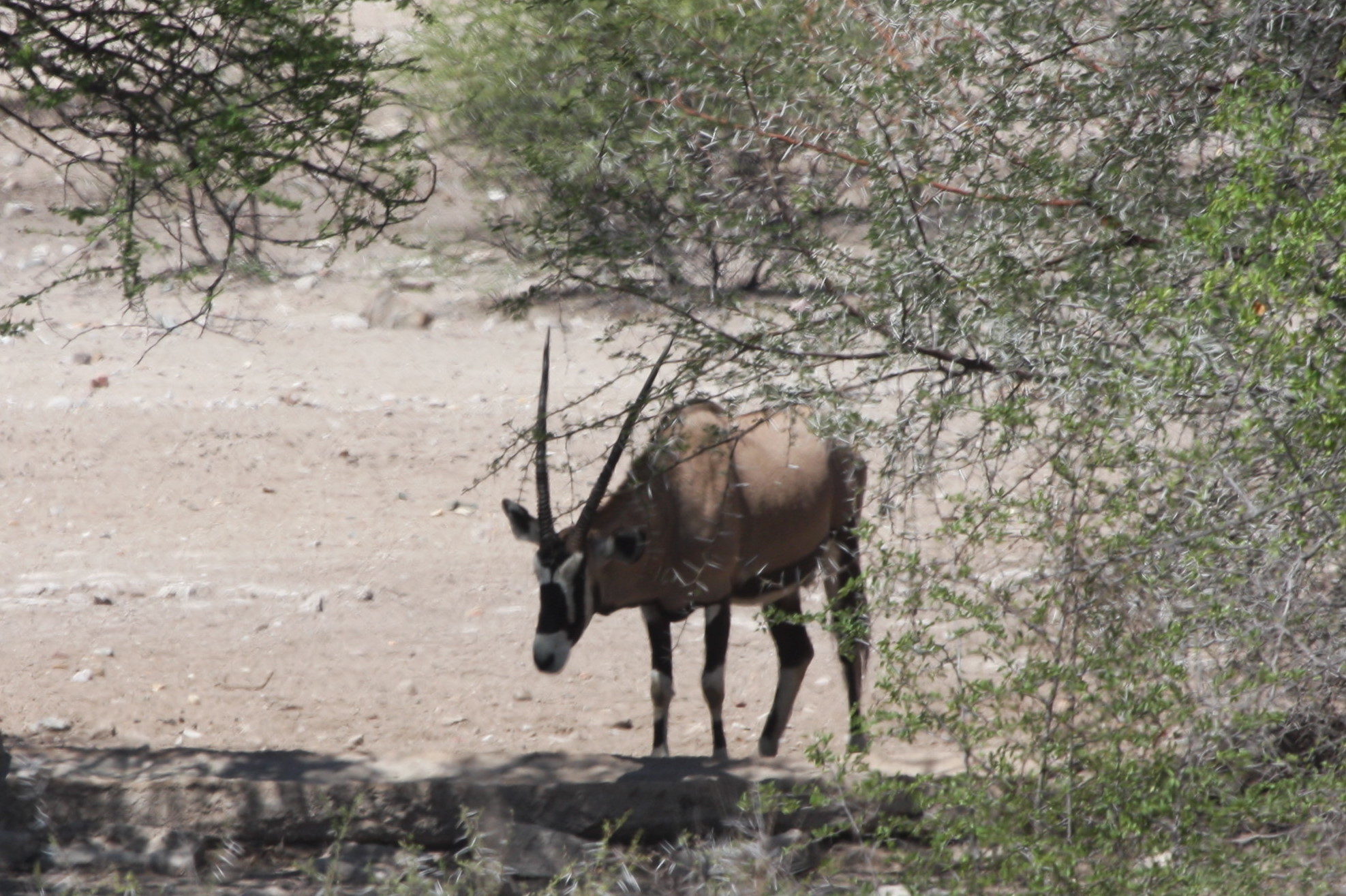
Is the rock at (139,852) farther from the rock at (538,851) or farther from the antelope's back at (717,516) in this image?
the antelope's back at (717,516)

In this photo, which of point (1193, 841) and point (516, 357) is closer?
point (1193, 841)

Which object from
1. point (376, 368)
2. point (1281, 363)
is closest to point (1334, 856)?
point (1281, 363)

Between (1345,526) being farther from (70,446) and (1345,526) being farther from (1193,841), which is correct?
(70,446)

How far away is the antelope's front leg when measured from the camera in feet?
23.3

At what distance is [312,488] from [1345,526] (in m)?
8.90

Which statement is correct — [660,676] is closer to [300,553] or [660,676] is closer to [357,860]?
[357,860]

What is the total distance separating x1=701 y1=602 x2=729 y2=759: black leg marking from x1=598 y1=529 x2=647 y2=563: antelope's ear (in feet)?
2.47

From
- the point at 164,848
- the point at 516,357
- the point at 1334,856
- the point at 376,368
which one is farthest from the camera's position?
the point at 516,357

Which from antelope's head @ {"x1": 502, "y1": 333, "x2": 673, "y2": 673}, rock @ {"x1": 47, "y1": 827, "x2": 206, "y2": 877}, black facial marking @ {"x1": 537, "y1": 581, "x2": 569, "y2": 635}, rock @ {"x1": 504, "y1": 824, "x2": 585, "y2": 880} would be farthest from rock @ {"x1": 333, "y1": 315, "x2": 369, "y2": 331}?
rock @ {"x1": 504, "y1": 824, "x2": 585, "y2": 880}

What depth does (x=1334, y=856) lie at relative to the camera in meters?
3.50

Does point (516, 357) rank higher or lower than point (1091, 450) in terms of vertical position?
higher

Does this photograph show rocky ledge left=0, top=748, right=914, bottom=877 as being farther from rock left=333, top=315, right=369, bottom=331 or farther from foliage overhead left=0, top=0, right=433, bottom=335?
rock left=333, top=315, right=369, bottom=331

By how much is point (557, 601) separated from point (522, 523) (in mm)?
449

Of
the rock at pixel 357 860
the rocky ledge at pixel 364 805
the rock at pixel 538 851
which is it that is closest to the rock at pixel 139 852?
the rocky ledge at pixel 364 805
